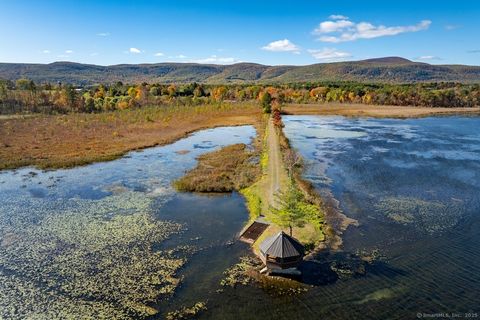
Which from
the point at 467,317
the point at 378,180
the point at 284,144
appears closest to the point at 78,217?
the point at 467,317

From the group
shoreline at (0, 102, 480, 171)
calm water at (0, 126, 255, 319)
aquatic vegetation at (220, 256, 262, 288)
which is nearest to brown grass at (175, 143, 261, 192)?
calm water at (0, 126, 255, 319)

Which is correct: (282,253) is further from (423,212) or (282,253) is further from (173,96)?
(173,96)

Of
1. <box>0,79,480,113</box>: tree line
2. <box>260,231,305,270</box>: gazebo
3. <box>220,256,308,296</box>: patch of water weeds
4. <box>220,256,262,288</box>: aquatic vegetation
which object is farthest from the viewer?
<box>0,79,480,113</box>: tree line

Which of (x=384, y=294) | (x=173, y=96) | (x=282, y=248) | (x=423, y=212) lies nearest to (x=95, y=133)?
(x=423, y=212)

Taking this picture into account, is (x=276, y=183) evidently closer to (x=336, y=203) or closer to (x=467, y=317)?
(x=336, y=203)

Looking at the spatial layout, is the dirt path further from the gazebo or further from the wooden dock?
the gazebo

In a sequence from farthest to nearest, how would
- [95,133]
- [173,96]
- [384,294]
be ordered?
[173,96] → [95,133] → [384,294]
